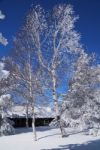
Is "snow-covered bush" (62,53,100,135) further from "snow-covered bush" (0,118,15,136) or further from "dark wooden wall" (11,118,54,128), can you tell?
"dark wooden wall" (11,118,54,128)

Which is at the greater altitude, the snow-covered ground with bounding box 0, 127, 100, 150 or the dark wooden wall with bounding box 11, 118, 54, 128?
the dark wooden wall with bounding box 11, 118, 54, 128

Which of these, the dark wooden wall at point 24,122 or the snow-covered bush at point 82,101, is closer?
the snow-covered bush at point 82,101

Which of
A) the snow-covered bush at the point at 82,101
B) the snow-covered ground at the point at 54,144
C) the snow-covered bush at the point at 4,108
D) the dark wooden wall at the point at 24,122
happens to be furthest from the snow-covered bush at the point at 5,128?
the dark wooden wall at the point at 24,122

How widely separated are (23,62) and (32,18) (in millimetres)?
4237

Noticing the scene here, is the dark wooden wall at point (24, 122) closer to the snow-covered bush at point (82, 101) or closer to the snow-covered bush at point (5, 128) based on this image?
the snow-covered bush at point (5, 128)

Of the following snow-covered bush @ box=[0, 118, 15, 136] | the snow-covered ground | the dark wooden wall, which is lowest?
the snow-covered ground

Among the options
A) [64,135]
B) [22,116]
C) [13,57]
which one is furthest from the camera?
[22,116]

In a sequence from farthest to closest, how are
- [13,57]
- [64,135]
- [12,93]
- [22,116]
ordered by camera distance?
[22,116] → [12,93] → [13,57] → [64,135]

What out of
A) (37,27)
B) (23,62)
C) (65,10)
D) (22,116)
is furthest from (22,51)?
(22,116)

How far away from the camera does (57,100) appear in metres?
26.0

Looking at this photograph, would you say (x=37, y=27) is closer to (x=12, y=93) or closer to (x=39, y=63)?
(x=39, y=63)

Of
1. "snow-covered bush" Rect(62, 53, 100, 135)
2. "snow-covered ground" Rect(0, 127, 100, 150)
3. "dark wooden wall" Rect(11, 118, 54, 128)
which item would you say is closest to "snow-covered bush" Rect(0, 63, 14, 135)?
"snow-covered ground" Rect(0, 127, 100, 150)

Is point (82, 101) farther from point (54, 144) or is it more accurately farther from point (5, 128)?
point (5, 128)

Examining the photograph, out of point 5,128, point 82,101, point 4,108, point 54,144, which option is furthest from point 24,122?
point 54,144
